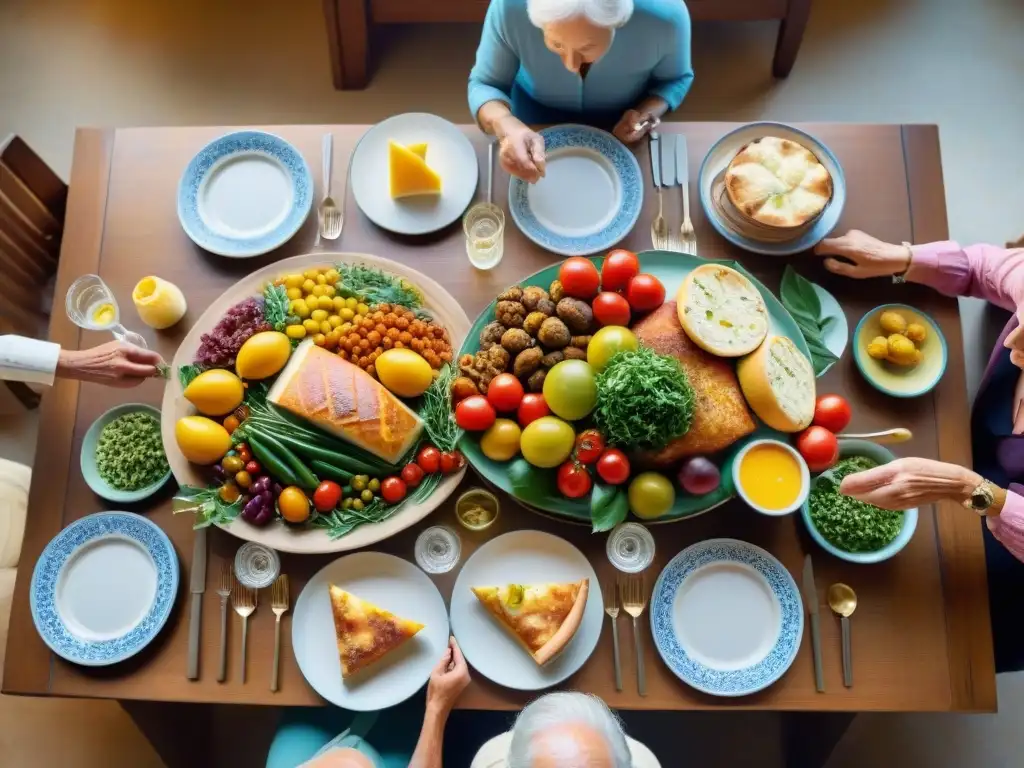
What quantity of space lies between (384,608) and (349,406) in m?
0.46

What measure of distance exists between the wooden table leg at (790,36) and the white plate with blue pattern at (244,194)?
210cm

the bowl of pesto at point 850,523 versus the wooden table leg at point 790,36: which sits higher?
the wooden table leg at point 790,36

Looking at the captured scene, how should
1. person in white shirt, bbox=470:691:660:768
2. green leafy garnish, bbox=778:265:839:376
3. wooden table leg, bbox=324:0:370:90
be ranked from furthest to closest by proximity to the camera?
1. wooden table leg, bbox=324:0:370:90
2. green leafy garnish, bbox=778:265:839:376
3. person in white shirt, bbox=470:691:660:768

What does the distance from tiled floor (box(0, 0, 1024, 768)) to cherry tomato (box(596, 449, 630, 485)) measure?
2.05 metres

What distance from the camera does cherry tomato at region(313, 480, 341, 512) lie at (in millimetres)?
1686

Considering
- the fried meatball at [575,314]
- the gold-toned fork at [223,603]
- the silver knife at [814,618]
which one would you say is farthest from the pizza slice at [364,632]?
the silver knife at [814,618]

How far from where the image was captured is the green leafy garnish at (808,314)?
1.79 metres

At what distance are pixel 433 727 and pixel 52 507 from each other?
40.4 inches

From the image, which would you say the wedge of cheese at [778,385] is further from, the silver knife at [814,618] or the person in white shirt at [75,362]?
the person in white shirt at [75,362]

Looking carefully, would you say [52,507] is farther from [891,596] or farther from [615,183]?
[891,596]

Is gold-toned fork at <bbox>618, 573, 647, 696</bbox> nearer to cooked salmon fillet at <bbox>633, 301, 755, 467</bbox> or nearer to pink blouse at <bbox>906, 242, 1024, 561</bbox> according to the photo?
cooked salmon fillet at <bbox>633, 301, 755, 467</bbox>

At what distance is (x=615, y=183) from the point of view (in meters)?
1.96

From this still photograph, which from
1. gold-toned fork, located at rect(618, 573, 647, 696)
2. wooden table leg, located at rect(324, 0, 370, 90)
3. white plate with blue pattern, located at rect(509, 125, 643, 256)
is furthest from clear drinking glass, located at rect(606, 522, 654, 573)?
wooden table leg, located at rect(324, 0, 370, 90)

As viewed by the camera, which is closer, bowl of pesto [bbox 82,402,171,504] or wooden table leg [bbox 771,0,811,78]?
bowl of pesto [bbox 82,402,171,504]
